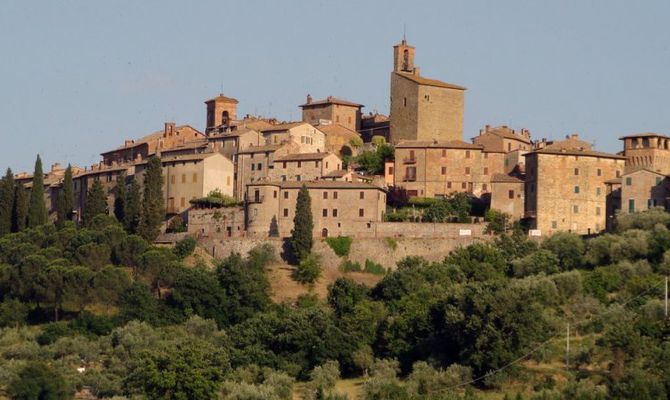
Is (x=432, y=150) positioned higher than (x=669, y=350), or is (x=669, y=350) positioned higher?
(x=432, y=150)

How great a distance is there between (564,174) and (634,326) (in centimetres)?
1847

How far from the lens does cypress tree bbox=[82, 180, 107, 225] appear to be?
87062 mm

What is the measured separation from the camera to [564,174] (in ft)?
267

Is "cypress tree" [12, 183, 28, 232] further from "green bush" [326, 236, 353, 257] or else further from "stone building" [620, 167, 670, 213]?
"stone building" [620, 167, 670, 213]

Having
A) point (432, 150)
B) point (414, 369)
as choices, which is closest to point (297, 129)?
point (432, 150)

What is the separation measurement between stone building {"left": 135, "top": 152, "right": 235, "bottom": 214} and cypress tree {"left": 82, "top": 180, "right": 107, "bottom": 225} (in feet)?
10.4

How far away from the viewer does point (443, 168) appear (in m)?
85.7

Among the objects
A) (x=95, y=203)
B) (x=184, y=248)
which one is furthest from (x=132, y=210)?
(x=184, y=248)

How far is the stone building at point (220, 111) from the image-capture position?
10075 cm

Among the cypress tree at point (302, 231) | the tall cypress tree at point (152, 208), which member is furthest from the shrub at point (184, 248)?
the cypress tree at point (302, 231)

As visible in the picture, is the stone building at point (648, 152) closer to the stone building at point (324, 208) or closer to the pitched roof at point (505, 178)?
the pitched roof at point (505, 178)

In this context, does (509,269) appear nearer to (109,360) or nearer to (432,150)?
(432,150)

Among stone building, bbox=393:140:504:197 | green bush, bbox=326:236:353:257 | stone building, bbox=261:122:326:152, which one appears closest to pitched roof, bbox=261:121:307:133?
stone building, bbox=261:122:326:152

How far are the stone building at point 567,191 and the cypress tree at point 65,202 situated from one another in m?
24.2
